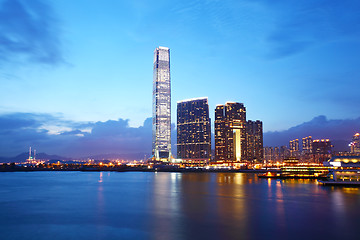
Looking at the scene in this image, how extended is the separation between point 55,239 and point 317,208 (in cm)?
4114

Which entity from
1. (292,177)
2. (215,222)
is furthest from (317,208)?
(292,177)

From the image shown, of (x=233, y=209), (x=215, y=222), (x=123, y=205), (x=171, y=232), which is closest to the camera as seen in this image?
(x=171, y=232)

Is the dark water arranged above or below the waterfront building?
below

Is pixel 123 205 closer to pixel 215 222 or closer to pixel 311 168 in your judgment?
pixel 215 222

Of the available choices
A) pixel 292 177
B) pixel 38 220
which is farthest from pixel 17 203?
pixel 292 177

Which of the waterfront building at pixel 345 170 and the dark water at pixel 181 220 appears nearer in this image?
the dark water at pixel 181 220

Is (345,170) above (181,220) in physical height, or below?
above

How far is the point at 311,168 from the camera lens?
500 ft

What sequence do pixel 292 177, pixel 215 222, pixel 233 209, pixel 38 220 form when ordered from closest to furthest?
pixel 215 222 < pixel 38 220 < pixel 233 209 < pixel 292 177

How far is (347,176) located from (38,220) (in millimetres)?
90667

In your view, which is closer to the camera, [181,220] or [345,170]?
[181,220]

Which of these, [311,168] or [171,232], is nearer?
[171,232]

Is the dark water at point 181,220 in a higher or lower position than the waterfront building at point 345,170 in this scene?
lower

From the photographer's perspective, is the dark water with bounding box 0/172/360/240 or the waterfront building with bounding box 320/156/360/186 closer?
the dark water with bounding box 0/172/360/240
